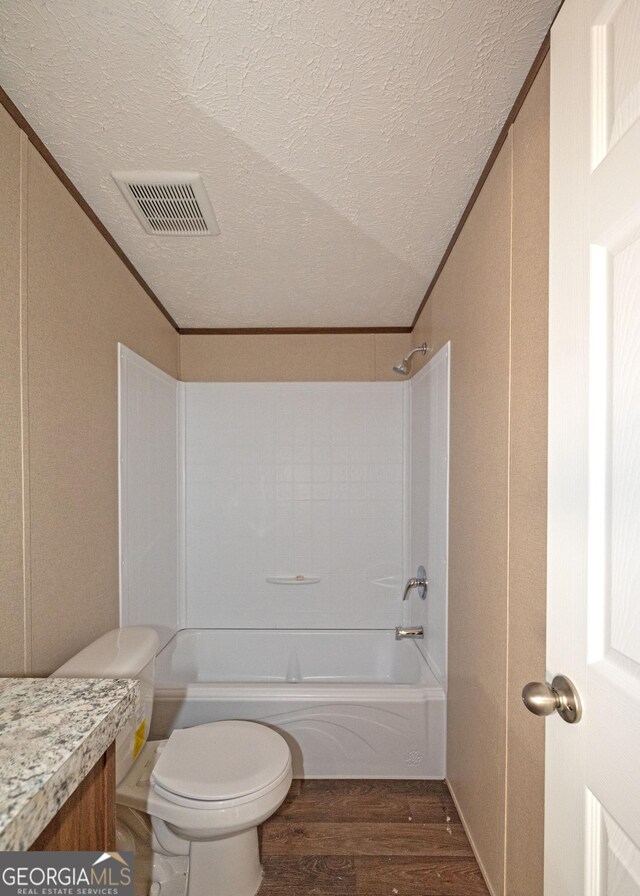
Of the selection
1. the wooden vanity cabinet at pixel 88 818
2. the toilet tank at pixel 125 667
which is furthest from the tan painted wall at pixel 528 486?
the toilet tank at pixel 125 667

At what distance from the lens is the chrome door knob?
723 mm

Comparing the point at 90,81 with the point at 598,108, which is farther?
the point at 90,81

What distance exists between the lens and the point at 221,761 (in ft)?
5.60

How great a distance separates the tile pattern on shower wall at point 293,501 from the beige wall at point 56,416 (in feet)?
3.99

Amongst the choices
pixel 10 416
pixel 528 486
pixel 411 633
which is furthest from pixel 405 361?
pixel 10 416

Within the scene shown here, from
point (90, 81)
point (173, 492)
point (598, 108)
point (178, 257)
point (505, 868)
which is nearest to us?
point (598, 108)

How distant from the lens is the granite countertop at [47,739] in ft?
1.81

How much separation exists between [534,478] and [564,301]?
0.56m

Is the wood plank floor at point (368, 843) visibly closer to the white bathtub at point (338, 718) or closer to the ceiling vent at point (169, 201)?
the white bathtub at point (338, 718)

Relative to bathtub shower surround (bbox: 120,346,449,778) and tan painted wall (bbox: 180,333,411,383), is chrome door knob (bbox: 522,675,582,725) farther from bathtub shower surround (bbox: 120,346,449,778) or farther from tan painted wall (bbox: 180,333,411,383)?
tan painted wall (bbox: 180,333,411,383)

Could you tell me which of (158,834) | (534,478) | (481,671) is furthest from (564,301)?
(158,834)

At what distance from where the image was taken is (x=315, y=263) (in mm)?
2227

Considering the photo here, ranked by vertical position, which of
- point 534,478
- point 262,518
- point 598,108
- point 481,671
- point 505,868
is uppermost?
point 598,108

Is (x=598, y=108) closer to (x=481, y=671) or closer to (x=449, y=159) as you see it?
(x=449, y=159)
